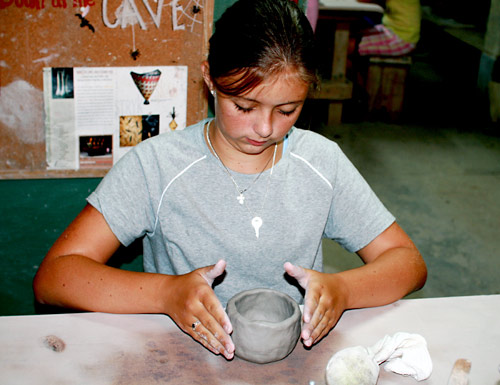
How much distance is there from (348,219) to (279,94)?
41cm

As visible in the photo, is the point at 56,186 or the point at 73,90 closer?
the point at 73,90

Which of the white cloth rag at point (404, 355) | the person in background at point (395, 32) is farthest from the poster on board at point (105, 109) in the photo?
the person in background at point (395, 32)

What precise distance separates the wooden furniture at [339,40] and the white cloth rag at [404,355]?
11.3 ft

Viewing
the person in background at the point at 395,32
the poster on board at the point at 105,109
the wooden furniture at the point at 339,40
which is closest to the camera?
the poster on board at the point at 105,109

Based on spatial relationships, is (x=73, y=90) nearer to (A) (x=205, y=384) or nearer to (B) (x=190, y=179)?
(B) (x=190, y=179)

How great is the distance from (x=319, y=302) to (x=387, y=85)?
406cm

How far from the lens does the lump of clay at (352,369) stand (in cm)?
96

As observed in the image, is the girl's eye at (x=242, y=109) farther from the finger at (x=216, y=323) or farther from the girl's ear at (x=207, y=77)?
the finger at (x=216, y=323)

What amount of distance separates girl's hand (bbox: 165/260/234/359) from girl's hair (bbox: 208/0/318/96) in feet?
1.21

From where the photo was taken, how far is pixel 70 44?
1.66 meters

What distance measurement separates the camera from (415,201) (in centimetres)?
362

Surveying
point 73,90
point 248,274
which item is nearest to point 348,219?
point 248,274

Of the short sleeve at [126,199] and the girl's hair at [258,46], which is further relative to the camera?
the short sleeve at [126,199]

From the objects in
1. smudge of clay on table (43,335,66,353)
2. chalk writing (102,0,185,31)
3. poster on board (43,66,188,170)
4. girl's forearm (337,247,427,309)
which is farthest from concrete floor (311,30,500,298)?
smudge of clay on table (43,335,66,353)
